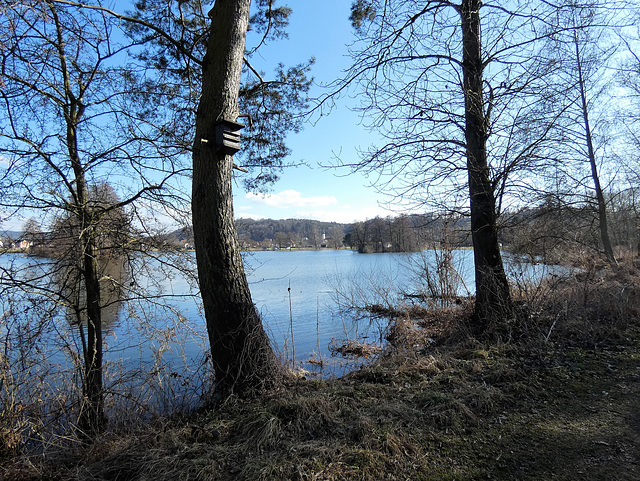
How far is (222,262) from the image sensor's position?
12.4 feet

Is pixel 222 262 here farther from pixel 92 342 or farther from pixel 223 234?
pixel 92 342

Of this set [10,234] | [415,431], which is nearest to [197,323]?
[10,234]

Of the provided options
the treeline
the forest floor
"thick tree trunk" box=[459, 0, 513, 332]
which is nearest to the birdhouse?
the forest floor

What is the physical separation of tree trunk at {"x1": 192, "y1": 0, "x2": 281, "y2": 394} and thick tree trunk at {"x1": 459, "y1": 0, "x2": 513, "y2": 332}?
4011 mm

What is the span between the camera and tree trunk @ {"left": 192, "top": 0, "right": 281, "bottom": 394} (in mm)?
3730

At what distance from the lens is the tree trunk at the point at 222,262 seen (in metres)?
3.73

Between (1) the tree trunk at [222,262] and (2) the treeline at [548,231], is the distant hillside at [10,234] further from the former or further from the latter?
(2) the treeline at [548,231]

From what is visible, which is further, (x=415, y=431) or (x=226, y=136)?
(x=226, y=136)

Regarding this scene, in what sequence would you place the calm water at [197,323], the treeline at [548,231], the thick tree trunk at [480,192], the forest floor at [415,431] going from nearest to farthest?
the forest floor at [415,431]
the calm water at [197,323]
the thick tree trunk at [480,192]
the treeline at [548,231]

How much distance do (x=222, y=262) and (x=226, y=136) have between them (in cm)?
140

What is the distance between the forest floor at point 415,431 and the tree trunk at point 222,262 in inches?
13.9

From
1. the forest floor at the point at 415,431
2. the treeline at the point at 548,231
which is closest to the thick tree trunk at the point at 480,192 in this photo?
the treeline at the point at 548,231

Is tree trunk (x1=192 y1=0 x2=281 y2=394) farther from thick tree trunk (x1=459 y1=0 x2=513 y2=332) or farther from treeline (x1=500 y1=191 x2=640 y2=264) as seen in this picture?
treeline (x1=500 y1=191 x2=640 y2=264)

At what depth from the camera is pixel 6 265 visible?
151 inches
